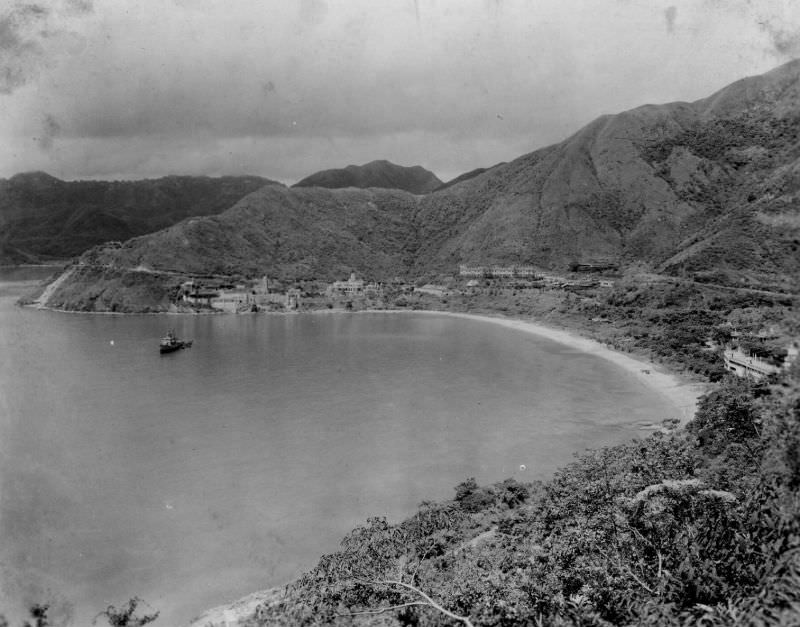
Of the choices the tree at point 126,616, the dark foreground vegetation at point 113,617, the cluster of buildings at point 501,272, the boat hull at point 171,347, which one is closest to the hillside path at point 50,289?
the boat hull at point 171,347

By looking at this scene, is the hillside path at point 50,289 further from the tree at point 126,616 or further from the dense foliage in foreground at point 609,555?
the dense foliage in foreground at point 609,555

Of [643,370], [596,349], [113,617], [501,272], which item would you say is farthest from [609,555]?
[501,272]

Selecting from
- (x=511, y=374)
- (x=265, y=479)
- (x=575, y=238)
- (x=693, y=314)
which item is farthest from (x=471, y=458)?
(x=575, y=238)

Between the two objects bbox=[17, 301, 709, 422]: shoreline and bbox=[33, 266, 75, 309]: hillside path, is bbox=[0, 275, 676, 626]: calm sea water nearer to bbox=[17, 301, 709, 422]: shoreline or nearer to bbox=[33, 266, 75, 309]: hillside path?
bbox=[17, 301, 709, 422]: shoreline

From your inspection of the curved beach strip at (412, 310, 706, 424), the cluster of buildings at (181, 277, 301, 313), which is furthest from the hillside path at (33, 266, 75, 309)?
the curved beach strip at (412, 310, 706, 424)

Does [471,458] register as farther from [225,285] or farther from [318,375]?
[225,285]
